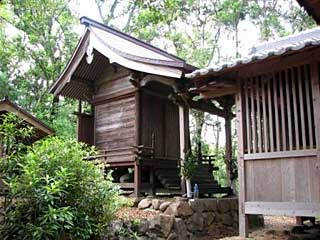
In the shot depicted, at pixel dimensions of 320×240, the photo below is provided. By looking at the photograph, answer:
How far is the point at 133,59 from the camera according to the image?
10.0 meters

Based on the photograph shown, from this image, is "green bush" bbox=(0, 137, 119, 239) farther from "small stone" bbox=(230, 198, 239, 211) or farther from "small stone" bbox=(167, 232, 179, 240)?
"small stone" bbox=(230, 198, 239, 211)

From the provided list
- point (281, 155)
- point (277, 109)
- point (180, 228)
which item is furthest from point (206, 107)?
point (281, 155)

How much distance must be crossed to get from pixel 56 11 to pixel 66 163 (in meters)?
13.3

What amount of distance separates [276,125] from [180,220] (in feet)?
11.8

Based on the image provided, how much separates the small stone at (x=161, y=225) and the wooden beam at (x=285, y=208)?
2.54m

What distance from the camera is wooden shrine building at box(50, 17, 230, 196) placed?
9867 mm

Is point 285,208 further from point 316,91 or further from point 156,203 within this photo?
point 156,203

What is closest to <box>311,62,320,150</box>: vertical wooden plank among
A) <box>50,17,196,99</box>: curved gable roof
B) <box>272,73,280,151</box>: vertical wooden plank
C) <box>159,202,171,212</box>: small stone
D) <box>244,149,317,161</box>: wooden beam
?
<box>244,149,317,161</box>: wooden beam

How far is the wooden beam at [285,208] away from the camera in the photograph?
17.6 feet

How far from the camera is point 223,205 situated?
9.61m

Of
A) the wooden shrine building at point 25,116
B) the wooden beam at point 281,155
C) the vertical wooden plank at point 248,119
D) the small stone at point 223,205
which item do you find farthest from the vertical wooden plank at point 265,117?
the wooden shrine building at point 25,116

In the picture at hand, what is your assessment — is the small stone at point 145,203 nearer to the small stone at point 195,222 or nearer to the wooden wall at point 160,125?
the small stone at point 195,222

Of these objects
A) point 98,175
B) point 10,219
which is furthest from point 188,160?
point 10,219

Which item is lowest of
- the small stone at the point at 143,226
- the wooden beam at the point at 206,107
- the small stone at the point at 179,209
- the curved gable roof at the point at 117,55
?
the small stone at the point at 143,226
